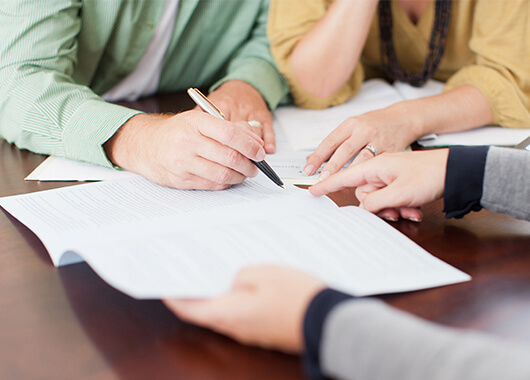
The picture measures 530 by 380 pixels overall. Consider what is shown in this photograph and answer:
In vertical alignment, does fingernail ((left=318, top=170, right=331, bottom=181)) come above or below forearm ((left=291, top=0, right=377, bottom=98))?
below

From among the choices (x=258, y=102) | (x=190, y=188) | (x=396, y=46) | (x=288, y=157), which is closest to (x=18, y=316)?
(x=190, y=188)

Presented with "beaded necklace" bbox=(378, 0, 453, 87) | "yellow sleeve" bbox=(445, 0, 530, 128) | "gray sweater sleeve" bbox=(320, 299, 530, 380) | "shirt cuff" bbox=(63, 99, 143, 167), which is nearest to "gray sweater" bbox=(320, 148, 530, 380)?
"gray sweater sleeve" bbox=(320, 299, 530, 380)

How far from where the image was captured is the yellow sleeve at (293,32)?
1.35 metres

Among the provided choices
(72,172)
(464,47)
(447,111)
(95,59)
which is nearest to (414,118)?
(447,111)

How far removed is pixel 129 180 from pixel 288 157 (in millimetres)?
316

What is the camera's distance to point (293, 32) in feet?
4.45

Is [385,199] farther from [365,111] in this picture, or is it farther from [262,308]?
[365,111]

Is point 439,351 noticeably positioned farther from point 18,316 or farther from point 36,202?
point 36,202

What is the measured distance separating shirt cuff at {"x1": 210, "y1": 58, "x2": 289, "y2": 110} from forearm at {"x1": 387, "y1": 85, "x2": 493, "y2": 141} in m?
0.33

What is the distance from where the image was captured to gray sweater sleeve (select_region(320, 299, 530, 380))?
39cm

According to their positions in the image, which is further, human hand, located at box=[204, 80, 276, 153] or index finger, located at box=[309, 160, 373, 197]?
human hand, located at box=[204, 80, 276, 153]

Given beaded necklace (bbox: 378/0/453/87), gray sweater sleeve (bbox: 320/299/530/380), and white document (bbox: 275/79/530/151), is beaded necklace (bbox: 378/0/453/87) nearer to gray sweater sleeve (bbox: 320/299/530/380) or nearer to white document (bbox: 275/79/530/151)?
white document (bbox: 275/79/530/151)

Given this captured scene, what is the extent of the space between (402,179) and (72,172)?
2.00 ft

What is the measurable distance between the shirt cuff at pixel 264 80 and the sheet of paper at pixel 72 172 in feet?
1.49
